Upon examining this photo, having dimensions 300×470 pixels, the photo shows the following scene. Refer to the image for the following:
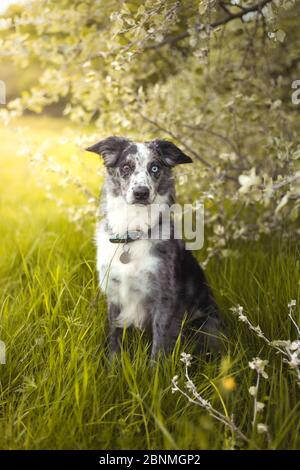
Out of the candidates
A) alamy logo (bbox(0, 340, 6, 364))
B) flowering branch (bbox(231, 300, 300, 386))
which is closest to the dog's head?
flowering branch (bbox(231, 300, 300, 386))

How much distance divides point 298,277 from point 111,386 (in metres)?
1.52

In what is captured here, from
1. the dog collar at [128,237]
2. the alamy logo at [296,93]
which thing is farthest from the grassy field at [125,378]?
the alamy logo at [296,93]

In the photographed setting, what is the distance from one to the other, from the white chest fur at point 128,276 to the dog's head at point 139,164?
0.30 meters

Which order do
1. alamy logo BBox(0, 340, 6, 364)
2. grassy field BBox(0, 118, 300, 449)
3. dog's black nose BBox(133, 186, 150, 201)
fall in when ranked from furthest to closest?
dog's black nose BBox(133, 186, 150, 201), alamy logo BBox(0, 340, 6, 364), grassy field BBox(0, 118, 300, 449)

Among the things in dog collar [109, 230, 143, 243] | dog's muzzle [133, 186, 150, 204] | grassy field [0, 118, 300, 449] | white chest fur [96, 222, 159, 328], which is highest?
dog's muzzle [133, 186, 150, 204]

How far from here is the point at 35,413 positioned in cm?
236

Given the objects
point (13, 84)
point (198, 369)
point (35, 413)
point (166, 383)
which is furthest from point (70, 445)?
point (13, 84)

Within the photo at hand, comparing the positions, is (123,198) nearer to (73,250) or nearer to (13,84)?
(73,250)

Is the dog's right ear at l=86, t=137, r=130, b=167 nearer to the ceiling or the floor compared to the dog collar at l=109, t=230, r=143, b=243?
nearer to the ceiling

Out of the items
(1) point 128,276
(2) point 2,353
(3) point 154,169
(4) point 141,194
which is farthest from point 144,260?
(2) point 2,353

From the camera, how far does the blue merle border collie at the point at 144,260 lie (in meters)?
3.03

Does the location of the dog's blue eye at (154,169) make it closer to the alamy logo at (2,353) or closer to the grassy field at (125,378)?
the grassy field at (125,378)

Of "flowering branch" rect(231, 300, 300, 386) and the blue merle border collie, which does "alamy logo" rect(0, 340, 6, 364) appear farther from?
"flowering branch" rect(231, 300, 300, 386)

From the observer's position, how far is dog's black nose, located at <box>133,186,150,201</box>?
294cm
